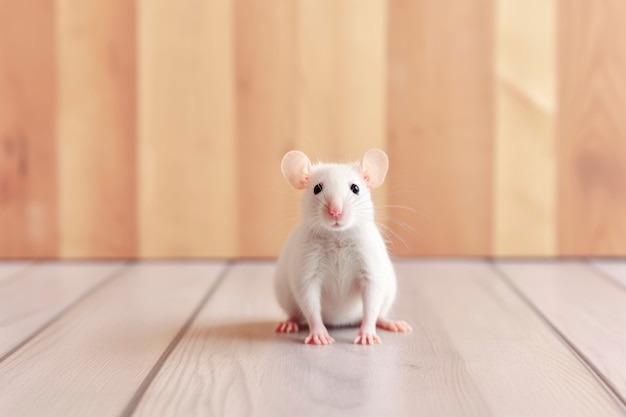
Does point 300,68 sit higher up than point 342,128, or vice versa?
point 300,68

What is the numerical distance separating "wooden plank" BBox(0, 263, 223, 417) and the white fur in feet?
0.95

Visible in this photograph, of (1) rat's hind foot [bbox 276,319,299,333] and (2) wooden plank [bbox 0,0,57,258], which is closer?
(1) rat's hind foot [bbox 276,319,299,333]

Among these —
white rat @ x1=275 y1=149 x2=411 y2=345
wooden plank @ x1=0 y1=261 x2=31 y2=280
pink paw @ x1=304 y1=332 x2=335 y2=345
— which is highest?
white rat @ x1=275 y1=149 x2=411 y2=345

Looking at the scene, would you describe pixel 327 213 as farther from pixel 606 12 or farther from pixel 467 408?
pixel 606 12

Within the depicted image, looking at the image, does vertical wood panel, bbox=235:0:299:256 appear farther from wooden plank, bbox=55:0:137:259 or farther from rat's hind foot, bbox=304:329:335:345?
rat's hind foot, bbox=304:329:335:345

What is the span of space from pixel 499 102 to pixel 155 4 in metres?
1.12

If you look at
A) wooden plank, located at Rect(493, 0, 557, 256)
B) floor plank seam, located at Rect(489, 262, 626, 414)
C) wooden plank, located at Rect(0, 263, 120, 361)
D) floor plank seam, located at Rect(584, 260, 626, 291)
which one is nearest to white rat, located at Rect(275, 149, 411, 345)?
floor plank seam, located at Rect(489, 262, 626, 414)

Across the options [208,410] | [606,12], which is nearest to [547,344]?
[208,410]

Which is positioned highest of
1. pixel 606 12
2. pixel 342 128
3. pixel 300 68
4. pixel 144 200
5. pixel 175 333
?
pixel 606 12

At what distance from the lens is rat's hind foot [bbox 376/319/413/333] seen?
5.57 feet

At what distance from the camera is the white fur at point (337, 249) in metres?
1.58

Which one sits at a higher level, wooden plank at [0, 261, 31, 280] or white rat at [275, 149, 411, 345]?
white rat at [275, 149, 411, 345]

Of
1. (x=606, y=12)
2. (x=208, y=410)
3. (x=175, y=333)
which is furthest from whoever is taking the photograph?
(x=606, y=12)

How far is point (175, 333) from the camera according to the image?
5.52 ft
